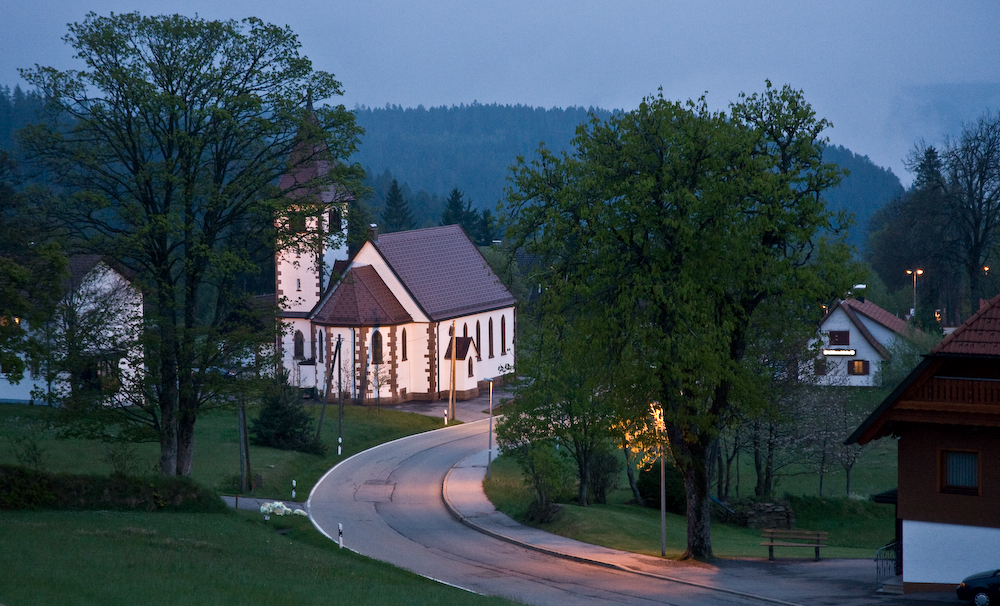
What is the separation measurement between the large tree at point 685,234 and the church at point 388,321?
30357mm

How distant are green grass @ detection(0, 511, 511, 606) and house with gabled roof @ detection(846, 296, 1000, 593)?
9418mm

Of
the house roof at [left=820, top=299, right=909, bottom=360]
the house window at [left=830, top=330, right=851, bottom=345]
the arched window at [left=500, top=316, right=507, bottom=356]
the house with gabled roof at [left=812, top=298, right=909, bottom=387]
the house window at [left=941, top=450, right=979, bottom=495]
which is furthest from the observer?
the arched window at [left=500, top=316, right=507, bottom=356]

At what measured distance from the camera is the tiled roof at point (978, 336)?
1973 cm

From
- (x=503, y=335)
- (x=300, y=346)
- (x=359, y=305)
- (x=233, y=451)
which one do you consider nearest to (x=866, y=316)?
(x=503, y=335)

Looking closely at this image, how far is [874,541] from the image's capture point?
103 feet

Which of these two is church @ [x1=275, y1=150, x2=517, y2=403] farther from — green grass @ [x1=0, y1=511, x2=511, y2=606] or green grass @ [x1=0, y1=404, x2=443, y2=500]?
green grass @ [x1=0, y1=511, x2=511, y2=606]

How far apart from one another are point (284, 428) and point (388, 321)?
1413 cm

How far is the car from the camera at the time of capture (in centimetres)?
1747

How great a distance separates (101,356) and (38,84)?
309 inches

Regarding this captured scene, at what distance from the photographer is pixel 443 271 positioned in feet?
205

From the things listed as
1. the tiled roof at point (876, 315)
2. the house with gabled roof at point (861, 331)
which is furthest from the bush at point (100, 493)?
the tiled roof at point (876, 315)

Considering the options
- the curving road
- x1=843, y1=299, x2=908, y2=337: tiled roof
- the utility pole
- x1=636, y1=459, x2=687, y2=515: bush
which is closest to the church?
the utility pole

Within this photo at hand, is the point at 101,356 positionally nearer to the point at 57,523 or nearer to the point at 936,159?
the point at 57,523

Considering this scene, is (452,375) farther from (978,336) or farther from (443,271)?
(978,336)
